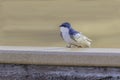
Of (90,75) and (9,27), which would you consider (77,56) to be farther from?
(9,27)

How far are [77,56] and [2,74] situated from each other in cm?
36

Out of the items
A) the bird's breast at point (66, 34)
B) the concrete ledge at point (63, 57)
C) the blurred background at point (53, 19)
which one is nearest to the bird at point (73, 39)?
the bird's breast at point (66, 34)

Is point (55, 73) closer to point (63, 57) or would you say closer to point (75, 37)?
point (63, 57)

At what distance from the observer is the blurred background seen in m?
6.48

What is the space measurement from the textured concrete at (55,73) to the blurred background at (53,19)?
3.77 metres

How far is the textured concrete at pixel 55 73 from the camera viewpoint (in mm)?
1932

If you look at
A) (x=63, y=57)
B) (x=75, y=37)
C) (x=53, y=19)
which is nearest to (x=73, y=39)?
(x=75, y=37)

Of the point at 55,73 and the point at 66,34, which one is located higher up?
the point at 66,34

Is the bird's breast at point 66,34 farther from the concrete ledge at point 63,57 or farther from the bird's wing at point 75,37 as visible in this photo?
the concrete ledge at point 63,57

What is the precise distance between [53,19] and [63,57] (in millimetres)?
5998

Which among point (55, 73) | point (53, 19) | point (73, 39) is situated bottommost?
point (55, 73)

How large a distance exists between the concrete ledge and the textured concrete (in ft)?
0.08

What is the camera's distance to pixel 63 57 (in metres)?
1.98

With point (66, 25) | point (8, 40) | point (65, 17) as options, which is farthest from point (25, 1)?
point (66, 25)
